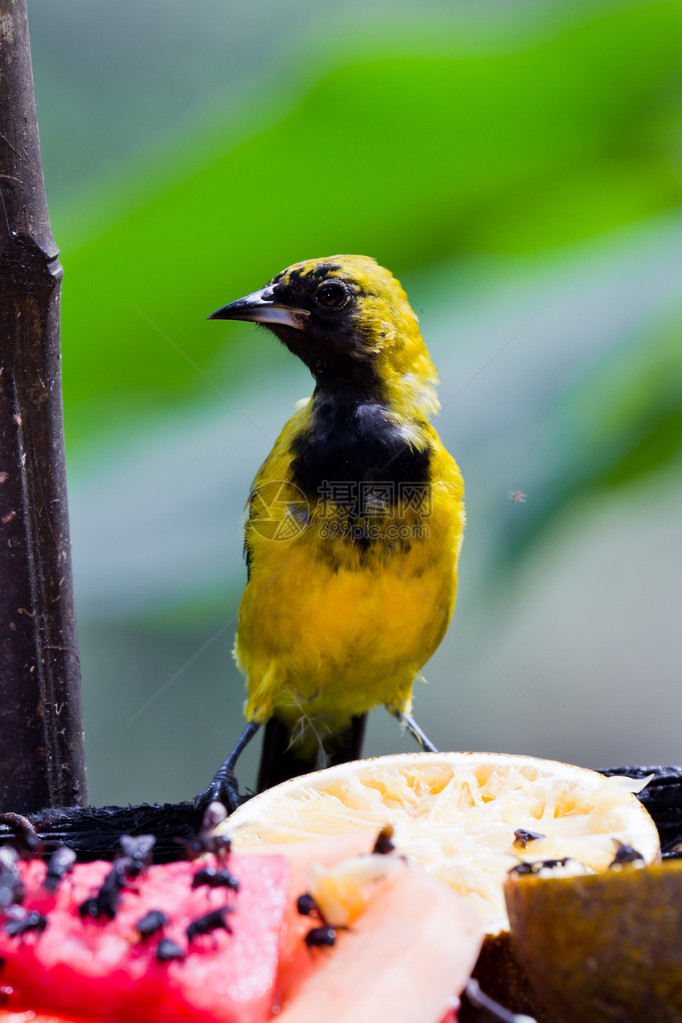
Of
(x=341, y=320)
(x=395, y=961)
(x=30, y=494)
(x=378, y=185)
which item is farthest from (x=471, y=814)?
(x=378, y=185)

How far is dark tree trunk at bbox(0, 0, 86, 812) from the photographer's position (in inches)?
35.7

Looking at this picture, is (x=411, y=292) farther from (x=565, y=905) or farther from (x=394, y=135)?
(x=565, y=905)

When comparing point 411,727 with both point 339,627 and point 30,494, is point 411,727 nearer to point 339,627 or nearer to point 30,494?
point 339,627

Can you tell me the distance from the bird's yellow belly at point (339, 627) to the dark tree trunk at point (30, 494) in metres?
0.47

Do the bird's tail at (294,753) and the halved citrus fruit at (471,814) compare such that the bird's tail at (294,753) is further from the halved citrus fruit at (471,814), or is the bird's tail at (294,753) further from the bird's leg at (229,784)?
the halved citrus fruit at (471,814)

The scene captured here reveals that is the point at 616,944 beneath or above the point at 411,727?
above

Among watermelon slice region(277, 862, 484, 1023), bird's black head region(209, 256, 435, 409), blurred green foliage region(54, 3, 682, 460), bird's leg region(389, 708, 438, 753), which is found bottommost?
bird's leg region(389, 708, 438, 753)

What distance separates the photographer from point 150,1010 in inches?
22.5

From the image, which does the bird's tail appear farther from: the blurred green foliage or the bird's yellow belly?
the blurred green foliage

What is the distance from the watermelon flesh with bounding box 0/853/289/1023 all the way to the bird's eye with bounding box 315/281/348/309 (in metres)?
1.09

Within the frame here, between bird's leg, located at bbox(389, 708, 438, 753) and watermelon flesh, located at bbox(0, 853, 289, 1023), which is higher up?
watermelon flesh, located at bbox(0, 853, 289, 1023)

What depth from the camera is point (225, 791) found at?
1.59 metres

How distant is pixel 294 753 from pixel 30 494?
1.07 metres

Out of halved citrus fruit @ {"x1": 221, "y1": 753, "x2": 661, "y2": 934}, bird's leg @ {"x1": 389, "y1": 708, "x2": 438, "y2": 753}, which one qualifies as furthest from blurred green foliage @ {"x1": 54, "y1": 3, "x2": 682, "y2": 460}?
halved citrus fruit @ {"x1": 221, "y1": 753, "x2": 661, "y2": 934}
